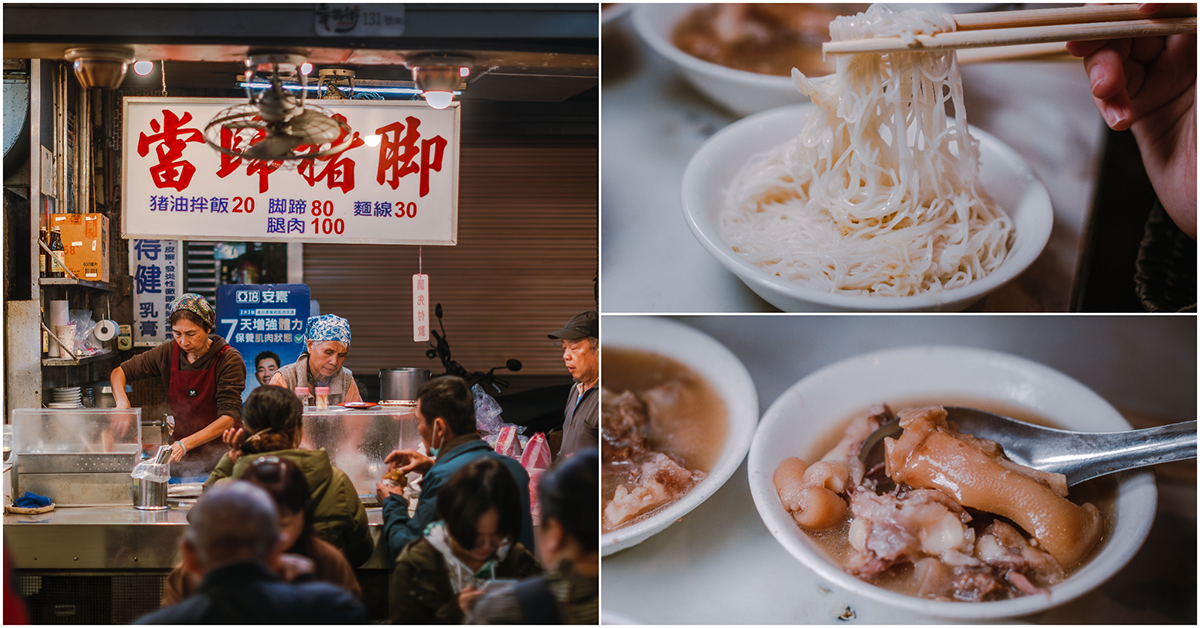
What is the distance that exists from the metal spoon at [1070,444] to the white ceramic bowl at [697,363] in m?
0.45

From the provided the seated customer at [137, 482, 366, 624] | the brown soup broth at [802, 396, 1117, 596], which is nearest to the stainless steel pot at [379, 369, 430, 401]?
the seated customer at [137, 482, 366, 624]

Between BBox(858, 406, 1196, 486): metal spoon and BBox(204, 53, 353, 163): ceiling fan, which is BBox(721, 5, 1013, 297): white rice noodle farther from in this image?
BBox(204, 53, 353, 163): ceiling fan

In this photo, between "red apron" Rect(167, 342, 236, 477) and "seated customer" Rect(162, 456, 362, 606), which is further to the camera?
"red apron" Rect(167, 342, 236, 477)

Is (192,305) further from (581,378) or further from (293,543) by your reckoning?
(581,378)

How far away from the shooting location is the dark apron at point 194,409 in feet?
8.70

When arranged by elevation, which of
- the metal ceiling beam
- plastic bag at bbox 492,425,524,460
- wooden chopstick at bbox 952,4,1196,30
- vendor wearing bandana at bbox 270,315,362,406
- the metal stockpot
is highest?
the metal ceiling beam

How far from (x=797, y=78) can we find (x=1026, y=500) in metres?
1.55

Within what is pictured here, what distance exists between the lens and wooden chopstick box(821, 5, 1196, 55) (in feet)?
7.35

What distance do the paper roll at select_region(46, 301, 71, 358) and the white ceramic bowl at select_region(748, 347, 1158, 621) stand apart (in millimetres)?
2542

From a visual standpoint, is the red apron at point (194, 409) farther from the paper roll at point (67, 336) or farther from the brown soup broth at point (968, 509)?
the brown soup broth at point (968, 509)

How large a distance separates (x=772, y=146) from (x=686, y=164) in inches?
12.1

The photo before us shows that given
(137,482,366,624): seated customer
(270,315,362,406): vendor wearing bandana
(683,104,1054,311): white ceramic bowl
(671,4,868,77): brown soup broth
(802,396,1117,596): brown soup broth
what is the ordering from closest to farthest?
(683,104,1054,311): white ceramic bowl < (802,396,1117,596): brown soup broth < (137,482,366,624): seated customer < (671,4,868,77): brown soup broth < (270,315,362,406): vendor wearing bandana

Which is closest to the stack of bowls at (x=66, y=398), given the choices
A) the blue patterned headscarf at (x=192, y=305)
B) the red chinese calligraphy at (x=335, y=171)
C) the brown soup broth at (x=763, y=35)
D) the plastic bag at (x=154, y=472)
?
the plastic bag at (x=154, y=472)

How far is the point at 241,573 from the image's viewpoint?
2.46m
